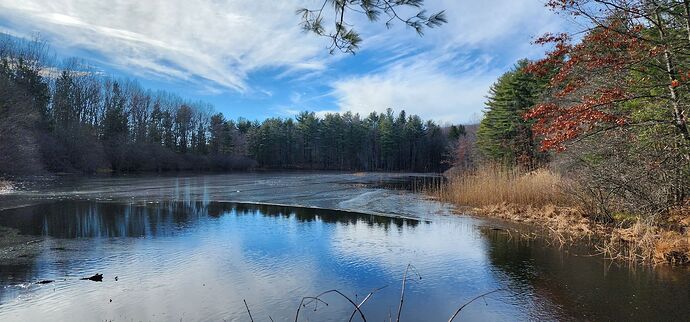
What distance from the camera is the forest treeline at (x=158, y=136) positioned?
115ft

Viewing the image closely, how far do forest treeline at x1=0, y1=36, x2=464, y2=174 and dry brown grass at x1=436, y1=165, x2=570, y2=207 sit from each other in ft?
79.2

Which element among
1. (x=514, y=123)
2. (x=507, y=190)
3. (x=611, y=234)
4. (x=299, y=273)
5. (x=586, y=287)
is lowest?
(x=586, y=287)

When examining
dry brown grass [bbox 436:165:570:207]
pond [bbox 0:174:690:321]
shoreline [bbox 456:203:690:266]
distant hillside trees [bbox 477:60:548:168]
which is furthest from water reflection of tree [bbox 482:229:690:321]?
distant hillside trees [bbox 477:60:548:168]

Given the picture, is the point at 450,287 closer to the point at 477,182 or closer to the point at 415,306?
the point at 415,306

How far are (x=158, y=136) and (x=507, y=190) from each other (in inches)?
2186

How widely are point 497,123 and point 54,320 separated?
94.8 feet

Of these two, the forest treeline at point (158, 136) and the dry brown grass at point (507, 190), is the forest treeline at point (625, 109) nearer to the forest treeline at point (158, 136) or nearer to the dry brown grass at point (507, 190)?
the dry brown grass at point (507, 190)

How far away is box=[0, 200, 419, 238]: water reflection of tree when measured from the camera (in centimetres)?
1048

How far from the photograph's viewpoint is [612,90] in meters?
6.92

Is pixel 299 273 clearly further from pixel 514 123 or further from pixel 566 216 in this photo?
pixel 514 123

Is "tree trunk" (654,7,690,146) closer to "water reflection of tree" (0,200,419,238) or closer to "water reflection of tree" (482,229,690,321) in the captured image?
"water reflection of tree" (482,229,690,321)

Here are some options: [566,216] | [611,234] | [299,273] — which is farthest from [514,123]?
[299,273]

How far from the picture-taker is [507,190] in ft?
50.7

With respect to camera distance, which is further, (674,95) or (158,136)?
(158,136)
